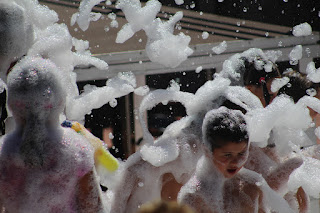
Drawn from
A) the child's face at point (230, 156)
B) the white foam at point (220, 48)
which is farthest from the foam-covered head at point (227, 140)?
the white foam at point (220, 48)

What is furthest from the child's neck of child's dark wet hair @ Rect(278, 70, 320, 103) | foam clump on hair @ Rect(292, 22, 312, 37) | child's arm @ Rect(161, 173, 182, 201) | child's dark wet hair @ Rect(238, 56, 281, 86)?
foam clump on hair @ Rect(292, 22, 312, 37)

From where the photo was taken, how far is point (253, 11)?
4273 mm

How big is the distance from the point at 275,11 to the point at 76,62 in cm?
263

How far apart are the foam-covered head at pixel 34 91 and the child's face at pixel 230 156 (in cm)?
60

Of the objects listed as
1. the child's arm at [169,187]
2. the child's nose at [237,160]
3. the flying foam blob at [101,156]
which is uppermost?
the child's nose at [237,160]

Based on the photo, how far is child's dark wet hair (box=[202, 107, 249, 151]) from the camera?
5.24 feet

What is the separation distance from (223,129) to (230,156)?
0.10m

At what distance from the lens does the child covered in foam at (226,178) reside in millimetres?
1607

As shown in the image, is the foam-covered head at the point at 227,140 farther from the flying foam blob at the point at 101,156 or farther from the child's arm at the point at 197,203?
the flying foam blob at the point at 101,156

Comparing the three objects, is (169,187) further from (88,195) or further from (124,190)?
(88,195)

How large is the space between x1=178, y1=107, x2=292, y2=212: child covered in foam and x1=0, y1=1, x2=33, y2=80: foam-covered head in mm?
782

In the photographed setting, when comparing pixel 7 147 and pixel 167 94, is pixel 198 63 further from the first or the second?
pixel 7 147

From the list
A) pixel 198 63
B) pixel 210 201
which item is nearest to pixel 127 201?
pixel 210 201

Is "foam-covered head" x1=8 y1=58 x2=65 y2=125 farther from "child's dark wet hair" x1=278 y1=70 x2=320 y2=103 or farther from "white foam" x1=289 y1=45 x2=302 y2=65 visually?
"white foam" x1=289 y1=45 x2=302 y2=65
